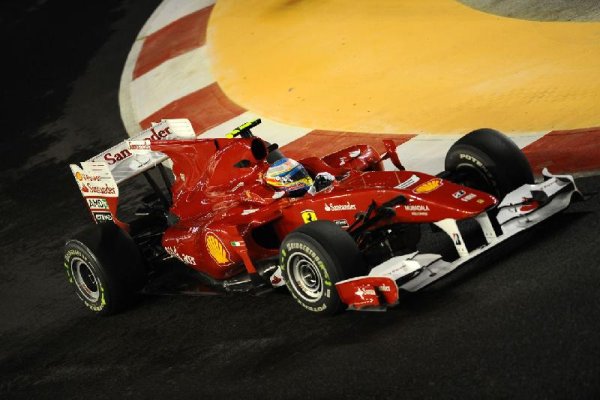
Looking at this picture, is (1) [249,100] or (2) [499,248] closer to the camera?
(2) [499,248]

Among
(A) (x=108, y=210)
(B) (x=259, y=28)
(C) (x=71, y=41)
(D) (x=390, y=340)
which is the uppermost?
(C) (x=71, y=41)

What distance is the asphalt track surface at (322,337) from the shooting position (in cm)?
488

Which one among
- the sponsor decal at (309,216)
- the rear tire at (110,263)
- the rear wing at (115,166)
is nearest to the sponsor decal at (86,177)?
the rear wing at (115,166)

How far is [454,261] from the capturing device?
6078 mm

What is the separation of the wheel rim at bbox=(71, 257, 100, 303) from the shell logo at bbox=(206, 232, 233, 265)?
1.20m

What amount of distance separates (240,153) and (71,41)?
8.93 m

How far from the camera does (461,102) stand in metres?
9.19

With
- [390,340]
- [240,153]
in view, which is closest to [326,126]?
[240,153]

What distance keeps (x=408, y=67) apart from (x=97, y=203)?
12.5ft

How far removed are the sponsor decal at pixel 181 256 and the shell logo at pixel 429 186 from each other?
1.94 meters

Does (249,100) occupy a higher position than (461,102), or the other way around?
(249,100)

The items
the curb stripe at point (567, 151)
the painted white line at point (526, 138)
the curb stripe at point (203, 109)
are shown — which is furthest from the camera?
the curb stripe at point (203, 109)

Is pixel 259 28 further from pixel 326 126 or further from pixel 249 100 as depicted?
pixel 326 126

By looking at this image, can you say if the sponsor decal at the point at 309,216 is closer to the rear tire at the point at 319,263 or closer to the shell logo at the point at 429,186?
the rear tire at the point at 319,263
